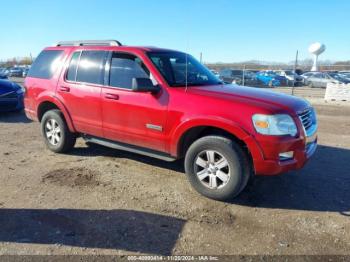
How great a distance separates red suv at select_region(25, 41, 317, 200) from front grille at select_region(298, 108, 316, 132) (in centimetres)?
2

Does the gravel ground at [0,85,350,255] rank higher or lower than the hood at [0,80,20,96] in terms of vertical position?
lower

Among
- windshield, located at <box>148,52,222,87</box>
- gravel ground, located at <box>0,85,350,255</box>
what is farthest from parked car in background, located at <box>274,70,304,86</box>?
gravel ground, located at <box>0,85,350,255</box>

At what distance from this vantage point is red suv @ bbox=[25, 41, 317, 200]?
407cm

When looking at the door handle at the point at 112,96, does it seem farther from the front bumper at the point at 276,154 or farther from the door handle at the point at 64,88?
the front bumper at the point at 276,154

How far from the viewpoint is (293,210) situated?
4184 mm

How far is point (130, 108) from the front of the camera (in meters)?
5.00

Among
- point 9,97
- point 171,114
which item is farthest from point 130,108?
point 9,97

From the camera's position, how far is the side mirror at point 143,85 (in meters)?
4.57

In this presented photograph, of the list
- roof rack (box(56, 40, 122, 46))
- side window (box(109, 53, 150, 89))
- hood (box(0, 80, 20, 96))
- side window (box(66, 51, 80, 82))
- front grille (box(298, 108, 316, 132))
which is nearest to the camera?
front grille (box(298, 108, 316, 132))

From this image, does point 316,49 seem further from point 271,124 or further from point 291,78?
point 271,124

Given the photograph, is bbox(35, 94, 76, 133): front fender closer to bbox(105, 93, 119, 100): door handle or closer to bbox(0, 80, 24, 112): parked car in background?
bbox(105, 93, 119, 100): door handle

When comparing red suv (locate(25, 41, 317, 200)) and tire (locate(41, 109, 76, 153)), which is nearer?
red suv (locate(25, 41, 317, 200))

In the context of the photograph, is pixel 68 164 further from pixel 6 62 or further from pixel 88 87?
pixel 6 62

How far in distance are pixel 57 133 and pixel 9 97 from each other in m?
5.02
